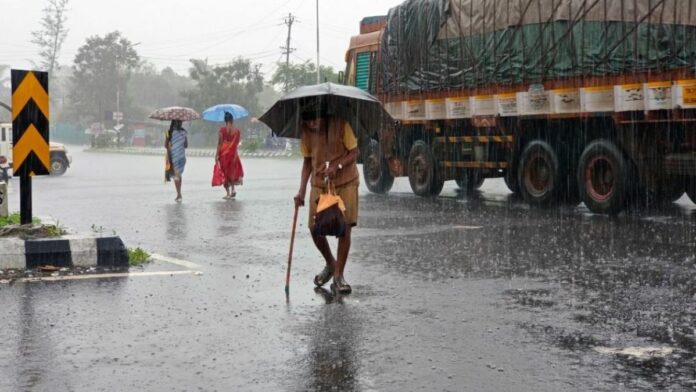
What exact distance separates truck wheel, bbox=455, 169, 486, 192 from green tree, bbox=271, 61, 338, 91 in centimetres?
5036

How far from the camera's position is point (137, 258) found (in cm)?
854

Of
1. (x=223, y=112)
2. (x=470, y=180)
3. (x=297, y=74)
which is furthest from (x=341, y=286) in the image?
(x=297, y=74)

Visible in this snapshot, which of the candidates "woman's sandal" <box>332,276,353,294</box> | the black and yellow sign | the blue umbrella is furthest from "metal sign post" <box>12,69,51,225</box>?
the blue umbrella

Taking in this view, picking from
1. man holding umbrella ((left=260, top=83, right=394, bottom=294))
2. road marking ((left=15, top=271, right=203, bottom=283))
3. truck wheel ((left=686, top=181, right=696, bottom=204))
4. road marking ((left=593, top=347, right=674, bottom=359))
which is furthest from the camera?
truck wheel ((left=686, top=181, right=696, bottom=204))

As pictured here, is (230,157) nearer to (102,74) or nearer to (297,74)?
(297,74)

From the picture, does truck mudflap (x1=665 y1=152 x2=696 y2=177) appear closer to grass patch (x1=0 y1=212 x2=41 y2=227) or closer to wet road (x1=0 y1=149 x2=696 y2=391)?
wet road (x1=0 y1=149 x2=696 y2=391)

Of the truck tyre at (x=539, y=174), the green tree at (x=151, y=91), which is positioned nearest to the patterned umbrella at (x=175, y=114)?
the truck tyre at (x=539, y=174)

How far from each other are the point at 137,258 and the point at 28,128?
1.55 meters

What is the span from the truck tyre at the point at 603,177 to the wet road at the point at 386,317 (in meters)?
1.50

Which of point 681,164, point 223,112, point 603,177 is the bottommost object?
point 603,177

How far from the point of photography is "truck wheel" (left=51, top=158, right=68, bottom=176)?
94.6ft

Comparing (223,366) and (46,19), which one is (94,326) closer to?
(223,366)

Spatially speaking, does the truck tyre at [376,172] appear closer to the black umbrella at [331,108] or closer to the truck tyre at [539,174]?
the truck tyre at [539,174]

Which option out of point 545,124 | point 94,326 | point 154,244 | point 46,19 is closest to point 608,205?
point 545,124
